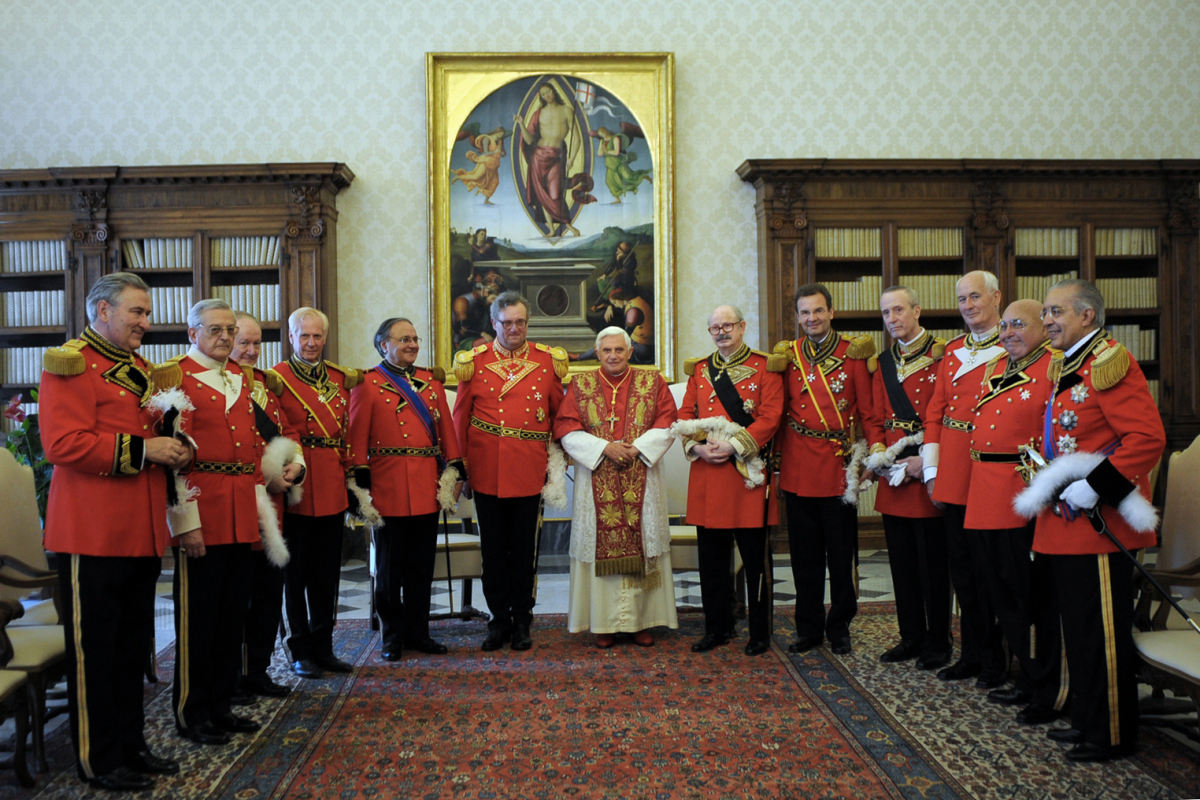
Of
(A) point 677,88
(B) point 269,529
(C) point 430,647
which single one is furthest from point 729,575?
(A) point 677,88

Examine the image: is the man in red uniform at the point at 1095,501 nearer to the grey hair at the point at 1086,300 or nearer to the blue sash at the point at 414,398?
the grey hair at the point at 1086,300

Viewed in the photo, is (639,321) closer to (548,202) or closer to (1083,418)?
(548,202)

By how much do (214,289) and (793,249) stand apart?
4214 mm

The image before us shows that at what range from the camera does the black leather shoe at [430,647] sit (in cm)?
397

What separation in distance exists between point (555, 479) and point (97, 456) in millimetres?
2091

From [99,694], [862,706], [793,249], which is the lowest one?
[862,706]

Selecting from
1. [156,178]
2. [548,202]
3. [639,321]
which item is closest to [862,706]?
[639,321]

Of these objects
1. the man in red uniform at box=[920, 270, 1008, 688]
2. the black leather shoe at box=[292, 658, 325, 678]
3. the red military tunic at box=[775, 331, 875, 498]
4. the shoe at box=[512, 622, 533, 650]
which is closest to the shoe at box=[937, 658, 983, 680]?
the man in red uniform at box=[920, 270, 1008, 688]

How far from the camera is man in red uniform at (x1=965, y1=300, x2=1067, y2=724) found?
3012mm

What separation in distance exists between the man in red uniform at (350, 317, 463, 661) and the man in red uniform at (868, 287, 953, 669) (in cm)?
188

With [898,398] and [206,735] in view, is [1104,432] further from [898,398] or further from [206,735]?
[206,735]

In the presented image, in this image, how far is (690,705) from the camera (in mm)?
3234

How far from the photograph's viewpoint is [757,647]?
3.88m

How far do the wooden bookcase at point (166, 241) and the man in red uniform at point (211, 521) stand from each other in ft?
11.5
